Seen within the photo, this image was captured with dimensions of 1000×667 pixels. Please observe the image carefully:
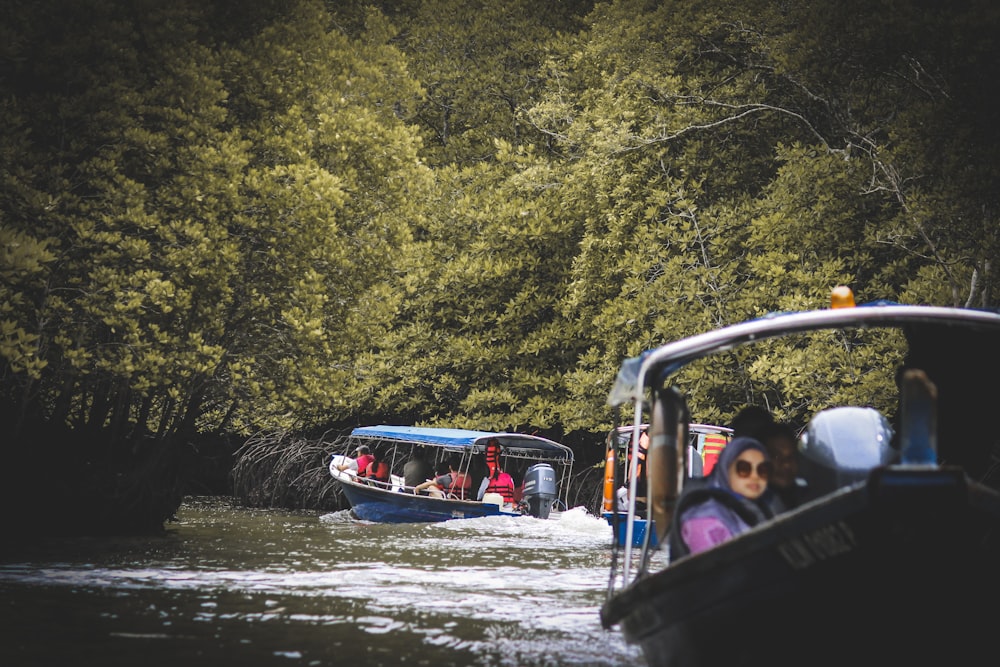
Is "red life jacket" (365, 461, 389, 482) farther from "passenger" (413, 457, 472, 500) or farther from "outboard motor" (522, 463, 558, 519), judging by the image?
"outboard motor" (522, 463, 558, 519)

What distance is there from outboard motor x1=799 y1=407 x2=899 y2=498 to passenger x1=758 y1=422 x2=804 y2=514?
308mm

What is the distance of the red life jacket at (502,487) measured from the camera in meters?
23.8

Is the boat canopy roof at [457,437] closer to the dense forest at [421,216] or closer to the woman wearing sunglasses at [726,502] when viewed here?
the dense forest at [421,216]

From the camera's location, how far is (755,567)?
5.28 metres

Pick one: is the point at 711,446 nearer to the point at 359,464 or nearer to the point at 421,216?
the point at 421,216

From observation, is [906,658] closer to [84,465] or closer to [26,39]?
[26,39]

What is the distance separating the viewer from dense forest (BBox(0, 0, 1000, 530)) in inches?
576

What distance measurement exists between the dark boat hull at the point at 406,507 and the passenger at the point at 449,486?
23.5 inches

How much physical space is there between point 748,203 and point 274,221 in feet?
33.1

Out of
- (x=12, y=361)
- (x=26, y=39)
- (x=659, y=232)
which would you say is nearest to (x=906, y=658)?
(x=12, y=361)

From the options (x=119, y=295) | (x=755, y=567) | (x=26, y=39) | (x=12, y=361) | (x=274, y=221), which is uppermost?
(x=26, y=39)

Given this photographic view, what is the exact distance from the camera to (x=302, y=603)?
10250mm

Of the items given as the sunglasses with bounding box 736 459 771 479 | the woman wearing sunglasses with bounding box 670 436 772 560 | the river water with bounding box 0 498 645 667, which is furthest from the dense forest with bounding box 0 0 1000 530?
the sunglasses with bounding box 736 459 771 479

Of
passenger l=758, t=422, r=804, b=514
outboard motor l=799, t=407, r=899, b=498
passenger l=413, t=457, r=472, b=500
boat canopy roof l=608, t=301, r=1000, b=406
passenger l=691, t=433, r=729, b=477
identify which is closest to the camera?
outboard motor l=799, t=407, r=899, b=498
